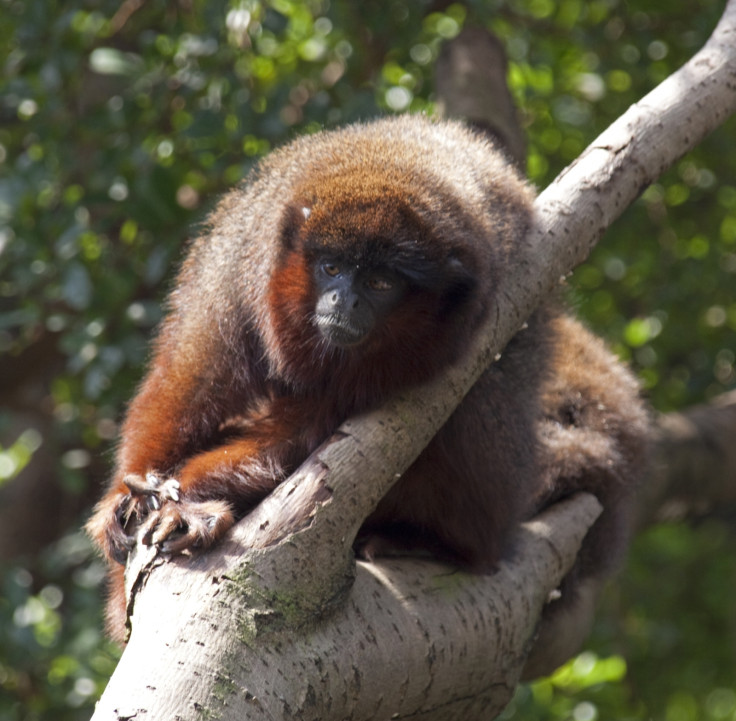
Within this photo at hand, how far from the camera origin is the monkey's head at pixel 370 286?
7.35ft

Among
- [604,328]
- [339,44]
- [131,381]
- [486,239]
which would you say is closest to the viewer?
[486,239]

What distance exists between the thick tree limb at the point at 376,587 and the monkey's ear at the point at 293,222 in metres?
0.48

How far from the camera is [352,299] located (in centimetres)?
224

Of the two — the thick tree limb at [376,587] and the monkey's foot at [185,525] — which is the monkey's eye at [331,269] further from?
the monkey's foot at [185,525]

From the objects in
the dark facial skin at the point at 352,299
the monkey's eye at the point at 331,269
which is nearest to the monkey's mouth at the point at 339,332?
the dark facial skin at the point at 352,299

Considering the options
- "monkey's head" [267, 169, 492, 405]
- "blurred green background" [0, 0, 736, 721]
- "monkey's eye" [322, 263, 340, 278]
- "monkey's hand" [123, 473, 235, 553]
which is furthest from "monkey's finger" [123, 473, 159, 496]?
"blurred green background" [0, 0, 736, 721]

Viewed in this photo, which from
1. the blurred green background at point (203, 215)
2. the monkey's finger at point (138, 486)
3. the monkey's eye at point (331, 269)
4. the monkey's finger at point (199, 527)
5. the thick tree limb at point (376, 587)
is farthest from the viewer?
the blurred green background at point (203, 215)

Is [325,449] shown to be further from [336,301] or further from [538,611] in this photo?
[538,611]

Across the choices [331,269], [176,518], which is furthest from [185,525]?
[331,269]

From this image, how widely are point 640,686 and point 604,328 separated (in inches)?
72.3

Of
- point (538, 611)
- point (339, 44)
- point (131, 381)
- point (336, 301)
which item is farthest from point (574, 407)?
point (339, 44)

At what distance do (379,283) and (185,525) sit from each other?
73 centimetres

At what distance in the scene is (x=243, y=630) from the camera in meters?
1.72

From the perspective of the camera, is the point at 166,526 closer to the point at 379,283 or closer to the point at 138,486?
the point at 138,486
